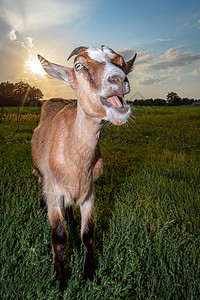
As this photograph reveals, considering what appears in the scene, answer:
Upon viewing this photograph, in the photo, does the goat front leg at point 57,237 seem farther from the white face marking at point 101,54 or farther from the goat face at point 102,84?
the white face marking at point 101,54

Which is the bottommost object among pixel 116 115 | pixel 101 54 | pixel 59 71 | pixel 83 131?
pixel 83 131

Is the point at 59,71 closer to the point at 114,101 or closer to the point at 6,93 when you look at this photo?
the point at 114,101

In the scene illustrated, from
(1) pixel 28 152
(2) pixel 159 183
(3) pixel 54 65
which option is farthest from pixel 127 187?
(1) pixel 28 152

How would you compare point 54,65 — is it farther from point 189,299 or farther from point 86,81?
point 189,299

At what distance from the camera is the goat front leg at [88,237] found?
3.00m

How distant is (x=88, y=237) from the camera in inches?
123

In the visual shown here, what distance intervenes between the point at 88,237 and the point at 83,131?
127cm

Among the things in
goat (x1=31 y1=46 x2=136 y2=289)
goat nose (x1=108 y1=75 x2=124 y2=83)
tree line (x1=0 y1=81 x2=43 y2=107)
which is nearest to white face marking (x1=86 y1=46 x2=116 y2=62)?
goat (x1=31 y1=46 x2=136 y2=289)

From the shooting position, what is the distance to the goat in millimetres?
2311

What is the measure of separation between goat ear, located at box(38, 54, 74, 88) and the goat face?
0.23 feet

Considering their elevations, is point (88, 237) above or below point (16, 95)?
below

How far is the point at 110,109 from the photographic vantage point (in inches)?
90.9

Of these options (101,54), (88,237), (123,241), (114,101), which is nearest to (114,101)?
(114,101)

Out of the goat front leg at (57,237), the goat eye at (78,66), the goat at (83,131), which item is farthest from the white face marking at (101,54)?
the goat front leg at (57,237)
